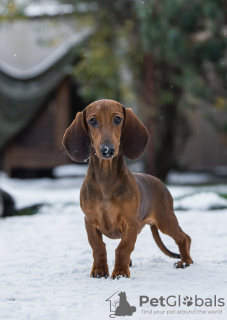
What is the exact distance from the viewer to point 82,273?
3.27 meters

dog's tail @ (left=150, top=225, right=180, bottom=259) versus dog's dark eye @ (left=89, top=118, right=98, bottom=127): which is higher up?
dog's dark eye @ (left=89, top=118, right=98, bottom=127)

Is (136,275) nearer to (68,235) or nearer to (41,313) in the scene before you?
(41,313)

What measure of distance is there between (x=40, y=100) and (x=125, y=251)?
834 cm

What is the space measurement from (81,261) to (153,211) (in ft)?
2.27

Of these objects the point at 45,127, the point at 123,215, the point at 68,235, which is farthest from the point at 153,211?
the point at 45,127

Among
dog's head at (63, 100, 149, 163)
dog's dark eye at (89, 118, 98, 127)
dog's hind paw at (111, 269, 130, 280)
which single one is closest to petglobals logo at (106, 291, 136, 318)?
dog's hind paw at (111, 269, 130, 280)

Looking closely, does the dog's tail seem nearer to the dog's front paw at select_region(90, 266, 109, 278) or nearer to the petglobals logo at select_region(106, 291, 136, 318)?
the dog's front paw at select_region(90, 266, 109, 278)

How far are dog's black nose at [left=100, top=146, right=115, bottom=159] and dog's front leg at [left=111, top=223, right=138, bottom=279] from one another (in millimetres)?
500

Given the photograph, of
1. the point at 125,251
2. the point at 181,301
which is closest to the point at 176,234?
the point at 125,251

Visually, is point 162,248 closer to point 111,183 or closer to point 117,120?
point 111,183

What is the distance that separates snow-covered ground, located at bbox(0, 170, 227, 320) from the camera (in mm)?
2441

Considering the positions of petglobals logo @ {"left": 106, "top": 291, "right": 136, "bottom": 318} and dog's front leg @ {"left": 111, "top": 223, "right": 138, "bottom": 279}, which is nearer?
petglobals logo @ {"left": 106, "top": 291, "right": 136, "bottom": 318}

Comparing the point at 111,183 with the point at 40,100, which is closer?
the point at 111,183

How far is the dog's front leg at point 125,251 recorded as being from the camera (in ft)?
9.89
